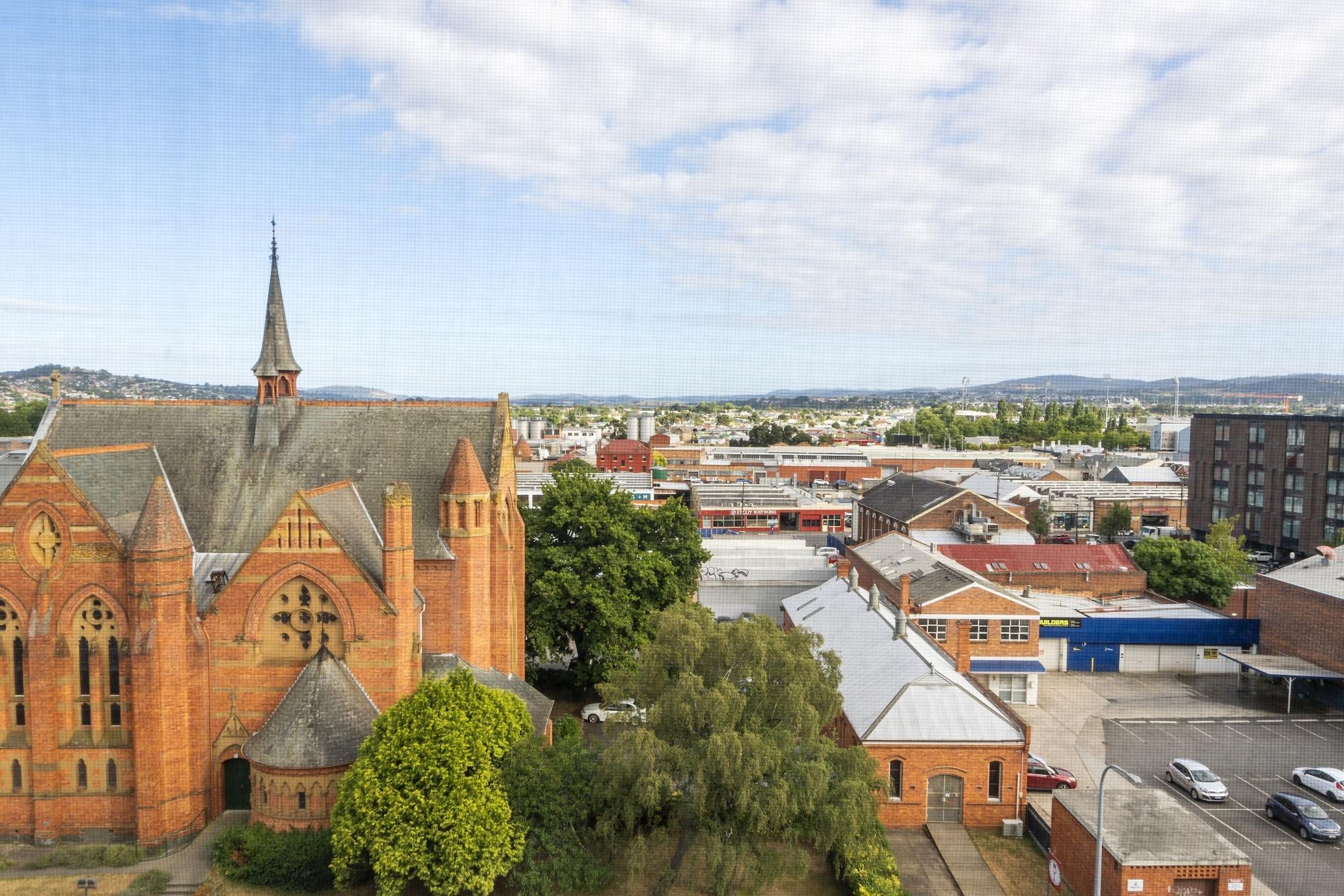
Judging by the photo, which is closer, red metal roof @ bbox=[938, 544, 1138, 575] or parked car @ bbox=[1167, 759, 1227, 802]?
parked car @ bbox=[1167, 759, 1227, 802]

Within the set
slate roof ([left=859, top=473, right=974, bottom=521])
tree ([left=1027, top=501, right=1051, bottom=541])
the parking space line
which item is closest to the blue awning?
the parking space line

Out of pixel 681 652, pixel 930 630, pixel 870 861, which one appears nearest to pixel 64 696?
pixel 681 652

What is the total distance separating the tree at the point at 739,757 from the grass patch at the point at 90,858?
1626 centimetres

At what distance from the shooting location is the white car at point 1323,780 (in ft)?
106

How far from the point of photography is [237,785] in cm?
2841

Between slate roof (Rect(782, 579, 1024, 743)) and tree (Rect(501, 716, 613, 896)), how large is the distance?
29.6 ft

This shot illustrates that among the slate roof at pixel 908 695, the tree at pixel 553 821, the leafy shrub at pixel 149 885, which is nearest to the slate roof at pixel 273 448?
the tree at pixel 553 821

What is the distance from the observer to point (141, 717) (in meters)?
26.5

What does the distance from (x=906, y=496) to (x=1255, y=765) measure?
42.0 metres

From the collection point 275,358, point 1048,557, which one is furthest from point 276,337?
point 1048,557

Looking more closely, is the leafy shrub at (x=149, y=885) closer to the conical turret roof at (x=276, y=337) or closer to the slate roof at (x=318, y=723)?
the slate roof at (x=318, y=723)

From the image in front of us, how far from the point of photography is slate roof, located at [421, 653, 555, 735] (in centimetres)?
3083

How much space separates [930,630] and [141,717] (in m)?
36.3

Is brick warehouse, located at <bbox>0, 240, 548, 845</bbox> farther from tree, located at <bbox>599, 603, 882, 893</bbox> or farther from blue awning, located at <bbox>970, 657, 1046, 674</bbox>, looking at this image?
blue awning, located at <bbox>970, 657, 1046, 674</bbox>
